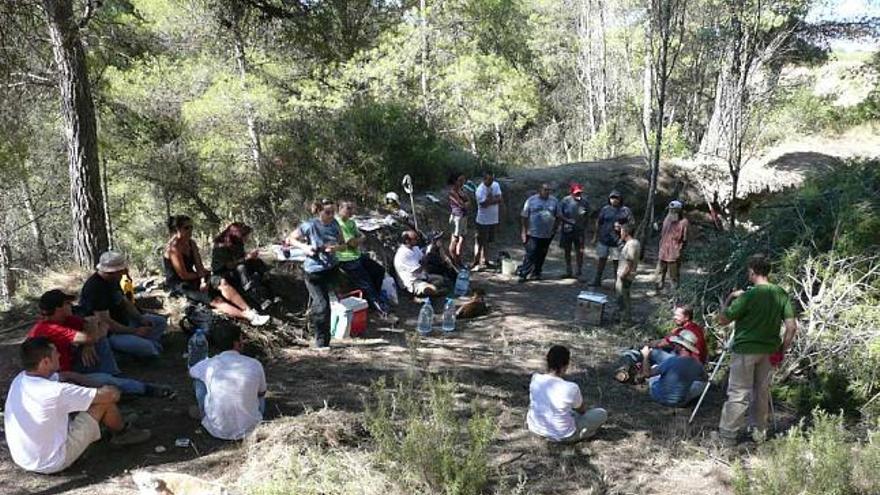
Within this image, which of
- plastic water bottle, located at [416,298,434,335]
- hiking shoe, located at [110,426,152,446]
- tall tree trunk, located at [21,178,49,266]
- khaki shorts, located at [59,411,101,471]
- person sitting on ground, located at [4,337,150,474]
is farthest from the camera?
tall tree trunk, located at [21,178,49,266]

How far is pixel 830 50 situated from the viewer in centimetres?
2092

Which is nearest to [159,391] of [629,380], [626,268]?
[629,380]

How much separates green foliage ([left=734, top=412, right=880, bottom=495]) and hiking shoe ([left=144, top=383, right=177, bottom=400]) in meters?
4.27

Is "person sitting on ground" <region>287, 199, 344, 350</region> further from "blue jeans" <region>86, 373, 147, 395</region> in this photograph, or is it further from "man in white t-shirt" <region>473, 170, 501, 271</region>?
"man in white t-shirt" <region>473, 170, 501, 271</region>

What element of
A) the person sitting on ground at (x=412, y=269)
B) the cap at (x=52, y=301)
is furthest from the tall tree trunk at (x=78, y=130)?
the person sitting on ground at (x=412, y=269)

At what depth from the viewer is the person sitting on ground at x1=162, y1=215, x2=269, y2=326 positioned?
674 centimetres

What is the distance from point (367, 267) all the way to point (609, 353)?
10.1 feet

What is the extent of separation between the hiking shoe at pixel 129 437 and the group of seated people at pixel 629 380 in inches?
112

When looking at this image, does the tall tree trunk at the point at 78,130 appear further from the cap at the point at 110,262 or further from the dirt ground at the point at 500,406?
the cap at the point at 110,262

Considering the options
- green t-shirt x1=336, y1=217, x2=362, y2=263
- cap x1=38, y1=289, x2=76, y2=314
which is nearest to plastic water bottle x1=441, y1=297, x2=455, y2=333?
green t-shirt x1=336, y1=217, x2=362, y2=263

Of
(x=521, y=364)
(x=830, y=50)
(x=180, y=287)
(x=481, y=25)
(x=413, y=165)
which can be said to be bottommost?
(x=521, y=364)

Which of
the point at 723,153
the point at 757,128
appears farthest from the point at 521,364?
the point at 723,153

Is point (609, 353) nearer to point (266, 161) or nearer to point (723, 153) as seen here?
point (266, 161)

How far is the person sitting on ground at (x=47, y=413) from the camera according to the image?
4.11 metres
